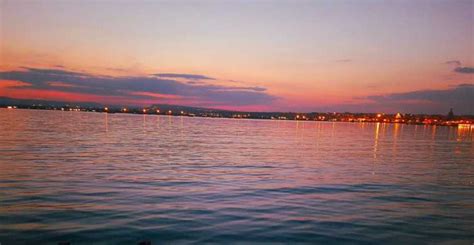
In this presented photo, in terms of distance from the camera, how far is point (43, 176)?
2073cm

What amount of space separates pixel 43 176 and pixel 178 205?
34.9 ft

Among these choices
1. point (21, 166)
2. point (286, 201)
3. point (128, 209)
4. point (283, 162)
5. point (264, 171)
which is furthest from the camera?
point (283, 162)

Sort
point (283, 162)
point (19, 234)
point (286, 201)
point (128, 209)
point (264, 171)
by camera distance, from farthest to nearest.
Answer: point (283, 162), point (264, 171), point (286, 201), point (128, 209), point (19, 234)

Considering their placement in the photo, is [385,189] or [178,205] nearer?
Answer: [178,205]

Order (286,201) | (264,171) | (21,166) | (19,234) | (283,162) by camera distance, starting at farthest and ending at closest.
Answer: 1. (283,162)
2. (264,171)
3. (21,166)
4. (286,201)
5. (19,234)

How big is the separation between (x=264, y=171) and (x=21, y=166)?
16970 mm

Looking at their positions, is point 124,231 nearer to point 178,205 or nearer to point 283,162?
point 178,205

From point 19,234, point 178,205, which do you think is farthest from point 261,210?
point 19,234

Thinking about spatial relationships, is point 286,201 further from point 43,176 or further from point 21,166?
point 21,166

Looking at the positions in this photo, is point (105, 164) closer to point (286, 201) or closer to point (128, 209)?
point (128, 209)

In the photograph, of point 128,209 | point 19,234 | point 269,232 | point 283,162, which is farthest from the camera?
point 283,162

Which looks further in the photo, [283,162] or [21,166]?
Result: [283,162]

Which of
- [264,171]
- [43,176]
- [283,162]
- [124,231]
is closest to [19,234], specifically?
Result: [124,231]

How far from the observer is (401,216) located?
1473 centimetres
